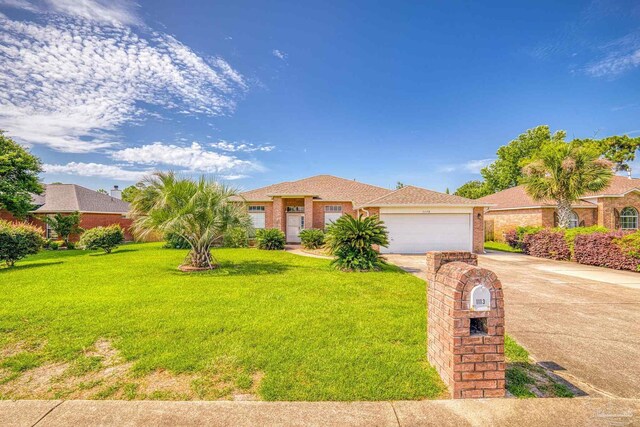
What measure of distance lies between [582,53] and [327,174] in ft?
57.2

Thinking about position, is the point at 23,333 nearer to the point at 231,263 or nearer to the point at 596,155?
the point at 231,263

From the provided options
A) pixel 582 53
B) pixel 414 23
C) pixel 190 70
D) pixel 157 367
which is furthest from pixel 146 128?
pixel 582 53

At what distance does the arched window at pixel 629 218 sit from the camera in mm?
18672

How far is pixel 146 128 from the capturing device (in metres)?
16.5

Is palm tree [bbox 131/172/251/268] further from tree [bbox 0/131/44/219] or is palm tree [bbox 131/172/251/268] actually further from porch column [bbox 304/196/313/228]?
tree [bbox 0/131/44/219]

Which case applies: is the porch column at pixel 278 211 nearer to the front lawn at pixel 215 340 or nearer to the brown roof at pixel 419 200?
the brown roof at pixel 419 200

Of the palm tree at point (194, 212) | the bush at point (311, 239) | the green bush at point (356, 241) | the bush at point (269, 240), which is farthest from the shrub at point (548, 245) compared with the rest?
the palm tree at point (194, 212)

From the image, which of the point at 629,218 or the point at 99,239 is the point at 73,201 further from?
the point at 629,218

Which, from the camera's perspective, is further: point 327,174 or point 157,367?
point 327,174

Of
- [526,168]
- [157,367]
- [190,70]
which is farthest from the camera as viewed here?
[526,168]

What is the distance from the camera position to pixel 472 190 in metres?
42.5

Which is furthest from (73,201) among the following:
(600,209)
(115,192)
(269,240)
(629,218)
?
(629,218)

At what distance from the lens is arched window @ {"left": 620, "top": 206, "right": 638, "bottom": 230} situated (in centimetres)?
1867

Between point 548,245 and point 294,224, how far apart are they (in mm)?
14895
